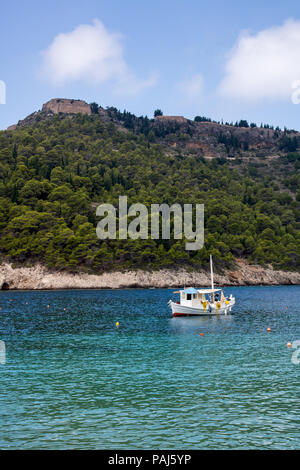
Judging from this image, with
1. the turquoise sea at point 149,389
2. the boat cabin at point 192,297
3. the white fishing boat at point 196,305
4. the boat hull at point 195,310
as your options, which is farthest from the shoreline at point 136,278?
the turquoise sea at point 149,389

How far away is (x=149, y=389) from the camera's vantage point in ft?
79.4

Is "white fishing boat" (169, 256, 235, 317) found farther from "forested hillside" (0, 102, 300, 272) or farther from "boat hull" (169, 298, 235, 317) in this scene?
"forested hillside" (0, 102, 300, 272)

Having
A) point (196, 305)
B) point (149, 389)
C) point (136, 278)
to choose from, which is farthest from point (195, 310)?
point (136, 278)

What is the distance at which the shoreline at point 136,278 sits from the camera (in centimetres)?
13138

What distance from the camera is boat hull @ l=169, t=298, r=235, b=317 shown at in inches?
2478

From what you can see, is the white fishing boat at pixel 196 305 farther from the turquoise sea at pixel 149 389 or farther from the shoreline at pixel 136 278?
the shoreline at pixel 136 278

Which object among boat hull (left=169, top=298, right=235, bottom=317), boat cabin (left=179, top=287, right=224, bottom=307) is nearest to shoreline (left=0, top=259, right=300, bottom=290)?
boat cabin (left=179, top=287, right=224, bottom=307)

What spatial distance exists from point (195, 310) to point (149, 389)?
40215mm

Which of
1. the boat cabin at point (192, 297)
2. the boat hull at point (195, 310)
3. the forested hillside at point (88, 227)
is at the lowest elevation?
the boat hull at point (195, 310)

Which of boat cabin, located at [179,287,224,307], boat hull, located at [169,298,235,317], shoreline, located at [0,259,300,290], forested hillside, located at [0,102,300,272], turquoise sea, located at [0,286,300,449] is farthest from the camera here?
forested hillside, located at [0,102,300,272]

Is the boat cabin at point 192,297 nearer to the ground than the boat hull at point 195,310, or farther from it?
farther from it

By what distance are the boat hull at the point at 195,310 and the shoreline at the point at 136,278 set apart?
74952 mm

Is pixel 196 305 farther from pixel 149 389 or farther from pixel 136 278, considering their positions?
pixel 136 278

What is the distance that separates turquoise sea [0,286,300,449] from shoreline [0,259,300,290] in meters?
85.9
